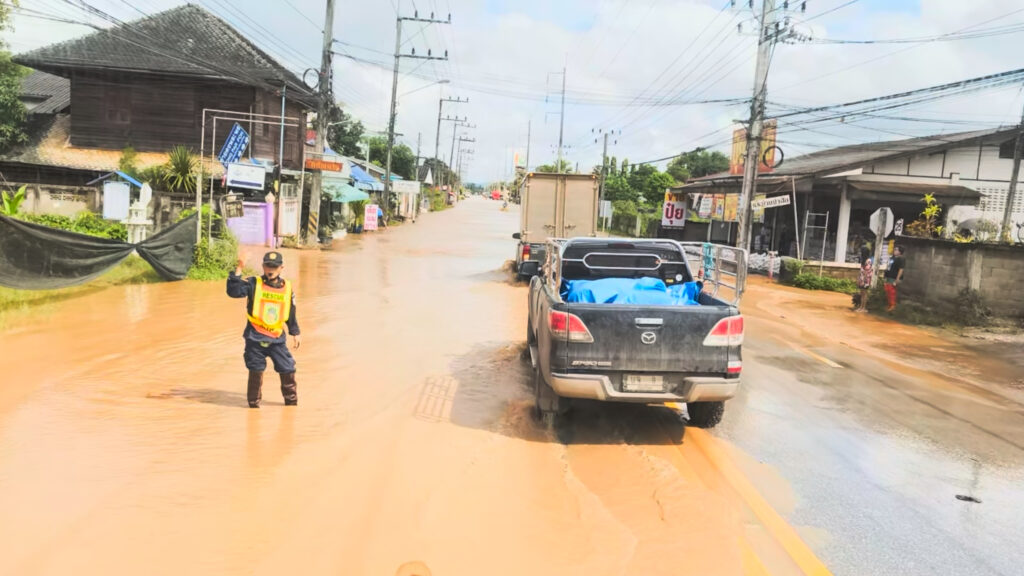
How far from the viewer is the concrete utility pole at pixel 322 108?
25.9 metres

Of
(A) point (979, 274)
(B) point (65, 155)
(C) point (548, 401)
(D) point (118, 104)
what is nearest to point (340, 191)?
(D) point (118, 104)

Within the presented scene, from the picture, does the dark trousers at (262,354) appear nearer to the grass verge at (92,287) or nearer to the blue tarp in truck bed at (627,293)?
the blue tarp in truck bed at (627,293)

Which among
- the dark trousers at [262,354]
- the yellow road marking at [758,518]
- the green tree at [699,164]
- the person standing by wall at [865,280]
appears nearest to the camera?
the yellow road marking at [758,518]

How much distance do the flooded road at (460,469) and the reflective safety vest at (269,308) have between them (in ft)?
2.85

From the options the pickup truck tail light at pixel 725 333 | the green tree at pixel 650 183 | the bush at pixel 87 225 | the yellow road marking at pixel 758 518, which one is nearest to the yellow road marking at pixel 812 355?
the yellow road marking at pixel 758 518

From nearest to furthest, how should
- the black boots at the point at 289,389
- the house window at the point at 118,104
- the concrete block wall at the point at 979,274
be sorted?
the black boots at the point at 289,389 < the concrete block wall at the point at 979,274 < the house window at the point at 118,104

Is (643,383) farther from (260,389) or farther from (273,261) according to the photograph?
(260,389)

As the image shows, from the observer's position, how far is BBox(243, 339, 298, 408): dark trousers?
673cm

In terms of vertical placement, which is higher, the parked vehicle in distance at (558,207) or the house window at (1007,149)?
the house window at (1007,149)

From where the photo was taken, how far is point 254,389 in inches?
273

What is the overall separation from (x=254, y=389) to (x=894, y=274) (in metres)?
14.4

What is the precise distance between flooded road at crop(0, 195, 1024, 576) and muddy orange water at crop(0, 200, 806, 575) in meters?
0.02

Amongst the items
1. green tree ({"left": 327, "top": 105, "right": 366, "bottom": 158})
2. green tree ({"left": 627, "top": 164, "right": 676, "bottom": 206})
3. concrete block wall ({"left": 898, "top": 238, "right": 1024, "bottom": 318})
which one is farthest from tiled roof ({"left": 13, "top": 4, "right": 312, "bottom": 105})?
green tree ({"left": 627, "top": 164, "right": 676, "bottom": 206})

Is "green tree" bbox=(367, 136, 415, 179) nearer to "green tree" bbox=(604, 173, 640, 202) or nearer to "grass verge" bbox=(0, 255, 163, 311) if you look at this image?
"green tree" bbox=(604, 173, 640, 202)
